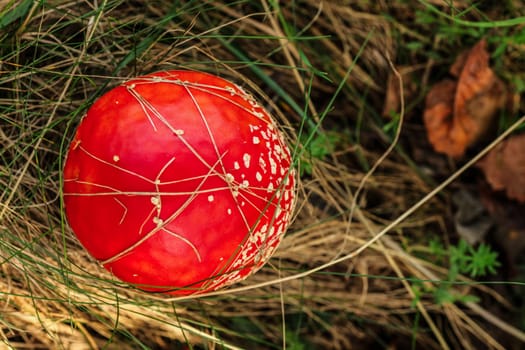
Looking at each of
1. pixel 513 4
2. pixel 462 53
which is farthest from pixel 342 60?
pixel 513 4

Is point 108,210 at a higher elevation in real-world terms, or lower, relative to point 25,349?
higher

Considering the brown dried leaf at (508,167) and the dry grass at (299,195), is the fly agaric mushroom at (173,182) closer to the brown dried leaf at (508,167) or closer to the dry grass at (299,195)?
the dry grass at (299,195)

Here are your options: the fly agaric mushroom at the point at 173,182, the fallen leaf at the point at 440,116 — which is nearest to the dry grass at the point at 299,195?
the fallen leaf at the point at 440,116

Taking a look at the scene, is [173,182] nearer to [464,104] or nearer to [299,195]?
[299,195]

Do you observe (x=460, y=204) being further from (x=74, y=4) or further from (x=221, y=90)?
(x=74, y=4)

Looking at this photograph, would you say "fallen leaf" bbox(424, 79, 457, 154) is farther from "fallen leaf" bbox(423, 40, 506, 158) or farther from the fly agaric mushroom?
the fly agaric mushroom

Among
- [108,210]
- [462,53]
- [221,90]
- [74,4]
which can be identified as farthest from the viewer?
[462,53]

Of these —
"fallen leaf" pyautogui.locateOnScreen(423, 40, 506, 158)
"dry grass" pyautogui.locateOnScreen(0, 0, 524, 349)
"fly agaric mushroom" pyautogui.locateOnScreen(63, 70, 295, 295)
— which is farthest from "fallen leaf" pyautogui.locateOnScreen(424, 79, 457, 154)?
"fly agaric mushroom" pyautogui.locateOnScreen(63, 70, 295, 295)
